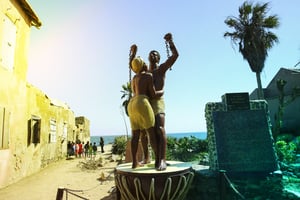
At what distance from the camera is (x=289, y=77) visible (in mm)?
15461

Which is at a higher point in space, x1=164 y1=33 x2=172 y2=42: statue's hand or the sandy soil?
x1=164 y1=33 x2=172 y2=42: statue's hand

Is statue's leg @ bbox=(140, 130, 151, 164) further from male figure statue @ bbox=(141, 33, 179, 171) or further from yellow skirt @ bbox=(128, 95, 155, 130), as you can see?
yellow skirt @ bbox=(128, 95, 155, 130)

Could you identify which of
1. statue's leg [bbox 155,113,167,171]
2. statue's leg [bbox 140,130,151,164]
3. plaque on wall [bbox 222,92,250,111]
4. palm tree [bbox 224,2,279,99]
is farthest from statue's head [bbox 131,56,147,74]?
palm tree [bbox 224,2,279,99]

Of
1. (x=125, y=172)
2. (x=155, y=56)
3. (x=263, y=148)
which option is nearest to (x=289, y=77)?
(x=263, y=148)

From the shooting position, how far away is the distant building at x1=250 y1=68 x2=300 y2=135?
13.5 meters

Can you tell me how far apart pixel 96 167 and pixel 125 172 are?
9532mm

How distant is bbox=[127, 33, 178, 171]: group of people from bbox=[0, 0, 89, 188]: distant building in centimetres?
574

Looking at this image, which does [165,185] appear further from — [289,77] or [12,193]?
[289,77]

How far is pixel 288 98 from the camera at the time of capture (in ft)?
48.0

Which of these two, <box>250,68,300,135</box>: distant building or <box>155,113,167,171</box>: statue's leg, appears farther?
<box>250,68,300,135</box>: distant building

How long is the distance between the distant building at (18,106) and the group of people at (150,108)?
5740mm

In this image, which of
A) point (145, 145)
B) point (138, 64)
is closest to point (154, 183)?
point (145, 145)

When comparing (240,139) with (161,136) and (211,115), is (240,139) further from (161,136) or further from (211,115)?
(161,136)

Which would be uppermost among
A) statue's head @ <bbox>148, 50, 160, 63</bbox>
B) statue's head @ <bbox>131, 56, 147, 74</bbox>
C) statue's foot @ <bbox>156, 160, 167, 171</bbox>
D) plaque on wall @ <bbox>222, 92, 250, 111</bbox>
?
statue's head @ <bbox>148, 50, 160, 63</bbox>
